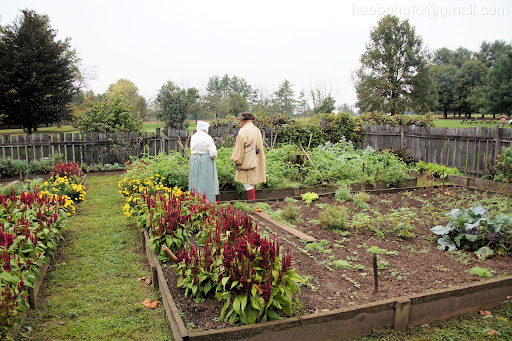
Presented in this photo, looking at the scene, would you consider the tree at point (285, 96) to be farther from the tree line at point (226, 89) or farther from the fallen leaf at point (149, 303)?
the fallen leaf at point (149, 303)

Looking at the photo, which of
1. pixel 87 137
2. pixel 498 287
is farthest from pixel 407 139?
pixel 87 137

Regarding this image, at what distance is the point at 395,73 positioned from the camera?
45375mm

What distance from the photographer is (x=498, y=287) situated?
343 centimetres

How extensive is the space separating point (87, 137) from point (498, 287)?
12.9 m

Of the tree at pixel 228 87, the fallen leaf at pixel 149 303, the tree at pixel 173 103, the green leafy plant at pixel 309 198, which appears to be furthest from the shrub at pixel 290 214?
Result: the tree at pixel 228 87

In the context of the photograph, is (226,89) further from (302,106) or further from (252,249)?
(252,249)

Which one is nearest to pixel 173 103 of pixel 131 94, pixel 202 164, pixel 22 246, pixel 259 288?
pixel 131 94

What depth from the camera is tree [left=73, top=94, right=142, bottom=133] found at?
13.9 m

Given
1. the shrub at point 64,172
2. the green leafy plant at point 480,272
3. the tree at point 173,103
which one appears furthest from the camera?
the tree at point 173,103

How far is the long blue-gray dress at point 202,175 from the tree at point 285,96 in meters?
45.9

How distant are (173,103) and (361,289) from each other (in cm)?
3191

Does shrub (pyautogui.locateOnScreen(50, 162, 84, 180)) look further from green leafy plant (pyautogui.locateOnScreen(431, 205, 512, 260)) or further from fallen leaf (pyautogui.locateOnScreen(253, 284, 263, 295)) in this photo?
green leafy plant (pyautogui.locateOnScreen(431, 205, 512, 260))

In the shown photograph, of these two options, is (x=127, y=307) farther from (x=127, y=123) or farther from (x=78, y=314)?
(x=127, y=123)

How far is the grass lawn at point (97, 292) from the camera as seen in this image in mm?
3023
